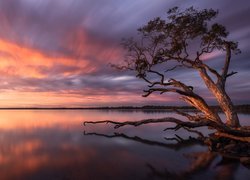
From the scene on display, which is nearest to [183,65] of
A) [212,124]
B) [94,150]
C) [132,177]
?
[212,124]

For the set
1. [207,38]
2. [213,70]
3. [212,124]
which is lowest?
[212,124]

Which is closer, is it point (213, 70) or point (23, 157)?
point (23, 157)

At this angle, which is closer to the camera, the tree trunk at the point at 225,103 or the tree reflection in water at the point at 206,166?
the tree reflection in water at the point at 206,166

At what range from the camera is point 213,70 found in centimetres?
1934

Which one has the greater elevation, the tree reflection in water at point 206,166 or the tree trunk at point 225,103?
the tree trunk at point 225,103

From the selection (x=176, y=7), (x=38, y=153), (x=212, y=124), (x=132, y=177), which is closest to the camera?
(x=132, y=177)

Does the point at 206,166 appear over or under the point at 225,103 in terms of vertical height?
under

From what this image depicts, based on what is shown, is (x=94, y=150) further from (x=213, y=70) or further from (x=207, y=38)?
(x=207, y=38)

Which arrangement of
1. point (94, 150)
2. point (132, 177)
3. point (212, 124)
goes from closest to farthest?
1. point (132, 177)
2. point (212, 124)
3. point (94, 150)

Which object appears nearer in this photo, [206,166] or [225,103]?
[206,166]

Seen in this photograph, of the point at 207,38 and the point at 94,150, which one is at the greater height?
the point at 207,38

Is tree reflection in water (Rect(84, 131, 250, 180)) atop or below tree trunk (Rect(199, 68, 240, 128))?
below

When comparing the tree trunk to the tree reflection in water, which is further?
the tree trunk

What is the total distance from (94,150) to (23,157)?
5082 mm
